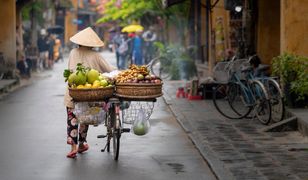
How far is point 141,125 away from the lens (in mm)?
10055

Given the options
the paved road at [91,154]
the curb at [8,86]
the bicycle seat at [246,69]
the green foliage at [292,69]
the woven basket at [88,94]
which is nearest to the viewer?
the paved road at [91,154]

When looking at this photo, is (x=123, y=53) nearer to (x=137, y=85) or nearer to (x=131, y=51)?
(x=131, y=51)

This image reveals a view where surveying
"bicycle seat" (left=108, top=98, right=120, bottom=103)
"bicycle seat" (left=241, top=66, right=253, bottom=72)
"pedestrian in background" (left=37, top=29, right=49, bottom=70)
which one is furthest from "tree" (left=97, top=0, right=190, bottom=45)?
"bicycle seat" (left=108, top=98, right=120, bottom=103)

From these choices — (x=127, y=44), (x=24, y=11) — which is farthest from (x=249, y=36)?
(x=24, y=11)

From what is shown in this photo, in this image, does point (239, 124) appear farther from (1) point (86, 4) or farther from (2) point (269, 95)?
(1) point (86, 4)

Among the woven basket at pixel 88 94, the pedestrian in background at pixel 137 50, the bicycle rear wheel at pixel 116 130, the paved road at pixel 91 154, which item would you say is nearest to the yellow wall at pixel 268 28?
the paved road at pixel 91 154

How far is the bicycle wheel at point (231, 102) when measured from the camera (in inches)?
571

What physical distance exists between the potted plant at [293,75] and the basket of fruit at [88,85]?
14.2 ft

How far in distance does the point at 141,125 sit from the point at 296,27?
17.4 feet

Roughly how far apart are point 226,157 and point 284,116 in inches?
130

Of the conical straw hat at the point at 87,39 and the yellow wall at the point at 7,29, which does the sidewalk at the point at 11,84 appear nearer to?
the yellow wall at the point at 7,29

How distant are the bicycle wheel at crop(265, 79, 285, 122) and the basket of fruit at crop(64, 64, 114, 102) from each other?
3.97m

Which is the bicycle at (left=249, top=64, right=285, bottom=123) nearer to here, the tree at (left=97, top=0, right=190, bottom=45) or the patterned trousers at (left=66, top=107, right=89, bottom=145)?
the patterned trousers at (left=66, top=107, right=89, bottom=145)

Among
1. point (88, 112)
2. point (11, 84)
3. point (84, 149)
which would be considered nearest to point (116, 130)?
point (88, 112)
